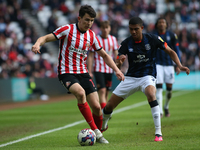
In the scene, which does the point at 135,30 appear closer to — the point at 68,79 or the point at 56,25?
the point at 68,79

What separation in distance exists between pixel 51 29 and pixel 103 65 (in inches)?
691

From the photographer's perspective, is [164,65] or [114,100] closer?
[114,100]

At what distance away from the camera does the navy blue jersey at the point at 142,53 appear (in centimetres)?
648

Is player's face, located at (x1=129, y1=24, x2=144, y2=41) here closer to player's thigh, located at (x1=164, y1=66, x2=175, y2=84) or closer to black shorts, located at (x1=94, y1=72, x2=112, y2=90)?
black shorts, located at (x1=94, y1=72, x2=112, y2=90)

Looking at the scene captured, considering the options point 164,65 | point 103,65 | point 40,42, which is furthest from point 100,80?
point 40,42

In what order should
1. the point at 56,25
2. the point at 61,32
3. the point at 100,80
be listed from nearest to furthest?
the point at 61,32, the point at 100,80, the point at 56,25

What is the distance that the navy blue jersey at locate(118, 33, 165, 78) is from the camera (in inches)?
255

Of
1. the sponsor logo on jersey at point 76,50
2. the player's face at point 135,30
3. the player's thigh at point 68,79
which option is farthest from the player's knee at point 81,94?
the player's face at point 135,30

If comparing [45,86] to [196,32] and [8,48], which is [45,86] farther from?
[196,32]

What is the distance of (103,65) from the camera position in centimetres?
978

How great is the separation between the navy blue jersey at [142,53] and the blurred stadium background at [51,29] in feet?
38.6

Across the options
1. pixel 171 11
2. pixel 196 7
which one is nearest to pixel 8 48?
pixel 171 11

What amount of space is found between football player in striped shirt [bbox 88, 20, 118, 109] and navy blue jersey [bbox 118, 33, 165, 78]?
290 cm

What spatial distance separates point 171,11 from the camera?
29.4 metres
